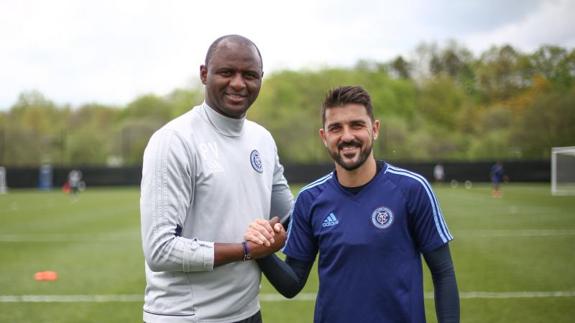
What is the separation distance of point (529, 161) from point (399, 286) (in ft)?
122

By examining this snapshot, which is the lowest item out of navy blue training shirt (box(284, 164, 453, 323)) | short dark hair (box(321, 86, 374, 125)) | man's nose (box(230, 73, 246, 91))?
navy blue training shirt (box(284, 164, 453, 323))

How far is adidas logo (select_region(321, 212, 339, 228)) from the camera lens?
2461 millimetres

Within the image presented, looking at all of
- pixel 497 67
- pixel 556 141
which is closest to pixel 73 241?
pixel 497 67

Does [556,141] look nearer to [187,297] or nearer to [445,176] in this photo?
[445,176]

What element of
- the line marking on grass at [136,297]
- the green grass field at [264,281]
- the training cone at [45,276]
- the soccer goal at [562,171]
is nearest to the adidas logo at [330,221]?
the green grass field at [264,281]

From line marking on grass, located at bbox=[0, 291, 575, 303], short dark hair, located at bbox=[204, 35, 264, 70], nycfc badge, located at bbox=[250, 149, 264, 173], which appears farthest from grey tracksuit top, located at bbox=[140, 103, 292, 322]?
line marking on grass, located at bbox=[0, 291, 575, 303]

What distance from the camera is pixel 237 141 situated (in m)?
2.60

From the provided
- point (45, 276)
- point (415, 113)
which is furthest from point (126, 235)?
point (415, 113)

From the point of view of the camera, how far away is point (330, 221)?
2.47 metres

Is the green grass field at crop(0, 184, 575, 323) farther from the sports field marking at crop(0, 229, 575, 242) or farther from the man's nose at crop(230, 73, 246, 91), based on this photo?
the man's nose at crop(230, 73, 246, 91)

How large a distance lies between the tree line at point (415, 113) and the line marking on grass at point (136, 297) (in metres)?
4.17

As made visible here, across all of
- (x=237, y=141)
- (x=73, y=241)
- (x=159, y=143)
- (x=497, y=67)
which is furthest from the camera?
(x=497, y=67)

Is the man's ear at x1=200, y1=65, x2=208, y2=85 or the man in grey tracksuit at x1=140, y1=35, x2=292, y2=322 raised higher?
the man's ear at x1=200, y1=65, x2=208, y2=85

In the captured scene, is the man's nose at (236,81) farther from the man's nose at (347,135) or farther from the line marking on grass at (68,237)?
the line marking on grass at (68,237)
